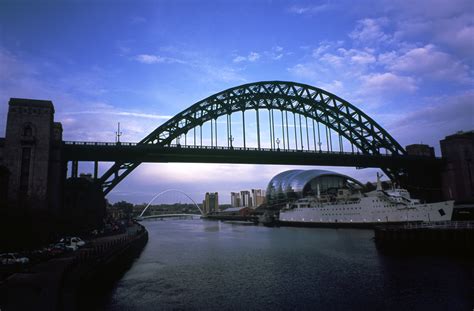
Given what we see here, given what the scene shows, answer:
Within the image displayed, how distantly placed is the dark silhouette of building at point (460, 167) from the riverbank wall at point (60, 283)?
62890mm

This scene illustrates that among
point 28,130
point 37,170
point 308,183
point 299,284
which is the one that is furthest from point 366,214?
point 28,130

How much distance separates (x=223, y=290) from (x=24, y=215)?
17.9m

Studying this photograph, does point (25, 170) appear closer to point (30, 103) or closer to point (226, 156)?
point (30, 103)

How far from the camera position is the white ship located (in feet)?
152

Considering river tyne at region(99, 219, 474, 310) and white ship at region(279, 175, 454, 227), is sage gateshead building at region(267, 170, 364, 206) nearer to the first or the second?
white ship at region(279, 175, 454, 227)

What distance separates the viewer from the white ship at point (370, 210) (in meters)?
46.5

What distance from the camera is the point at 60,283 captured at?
48.3ft

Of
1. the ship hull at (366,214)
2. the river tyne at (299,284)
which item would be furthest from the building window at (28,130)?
the ship hull at (366,214)

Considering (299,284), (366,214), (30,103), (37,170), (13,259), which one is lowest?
(299,284)

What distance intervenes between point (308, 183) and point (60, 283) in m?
96.0

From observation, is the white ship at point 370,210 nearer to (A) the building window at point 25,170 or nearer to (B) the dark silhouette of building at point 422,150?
(B) the dark silhouette of building at point 422,150

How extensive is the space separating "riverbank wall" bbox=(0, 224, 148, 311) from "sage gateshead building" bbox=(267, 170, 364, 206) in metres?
83.7

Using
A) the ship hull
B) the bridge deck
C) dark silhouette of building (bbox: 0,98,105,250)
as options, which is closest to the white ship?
the ship hull

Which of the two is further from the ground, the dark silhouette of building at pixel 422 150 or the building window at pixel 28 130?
the dark silhouette of building at pixel 422 150
